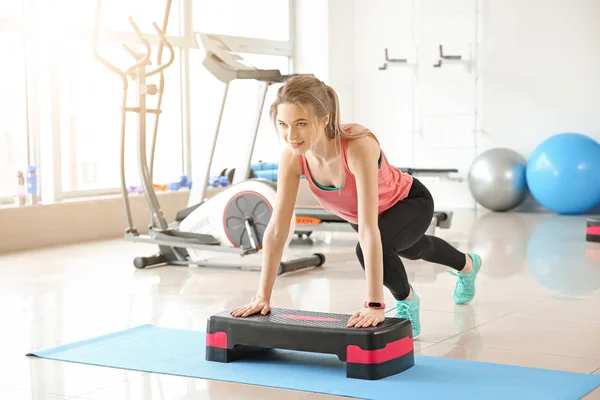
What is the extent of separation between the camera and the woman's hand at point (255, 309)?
2.87m

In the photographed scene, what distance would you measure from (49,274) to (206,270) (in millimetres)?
921

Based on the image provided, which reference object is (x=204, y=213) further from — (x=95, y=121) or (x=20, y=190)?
(x=95, y=121)

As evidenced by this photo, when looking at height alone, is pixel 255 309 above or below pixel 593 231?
above

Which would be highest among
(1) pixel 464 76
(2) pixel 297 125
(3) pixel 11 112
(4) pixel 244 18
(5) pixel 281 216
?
(4) pixel 244 18

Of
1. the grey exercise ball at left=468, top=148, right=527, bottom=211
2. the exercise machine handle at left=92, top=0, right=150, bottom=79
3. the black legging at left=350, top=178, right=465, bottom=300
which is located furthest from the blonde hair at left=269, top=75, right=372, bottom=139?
the grey exercise ball at left=468, top=148, right=527, bottom=211

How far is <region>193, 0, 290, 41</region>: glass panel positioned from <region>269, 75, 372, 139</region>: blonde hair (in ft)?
19.2

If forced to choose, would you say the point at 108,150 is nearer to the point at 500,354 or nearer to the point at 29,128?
the point at 29,128

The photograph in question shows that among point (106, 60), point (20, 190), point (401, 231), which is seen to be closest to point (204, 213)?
point (106, 60)

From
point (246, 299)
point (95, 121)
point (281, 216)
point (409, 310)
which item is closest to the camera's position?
point (281, 216)

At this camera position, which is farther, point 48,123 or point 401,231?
point 48,123

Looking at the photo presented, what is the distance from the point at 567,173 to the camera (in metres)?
7.74

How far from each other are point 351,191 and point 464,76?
6.44 meters

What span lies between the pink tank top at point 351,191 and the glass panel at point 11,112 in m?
4.26

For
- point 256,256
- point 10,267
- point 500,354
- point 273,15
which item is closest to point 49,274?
point 10,267
